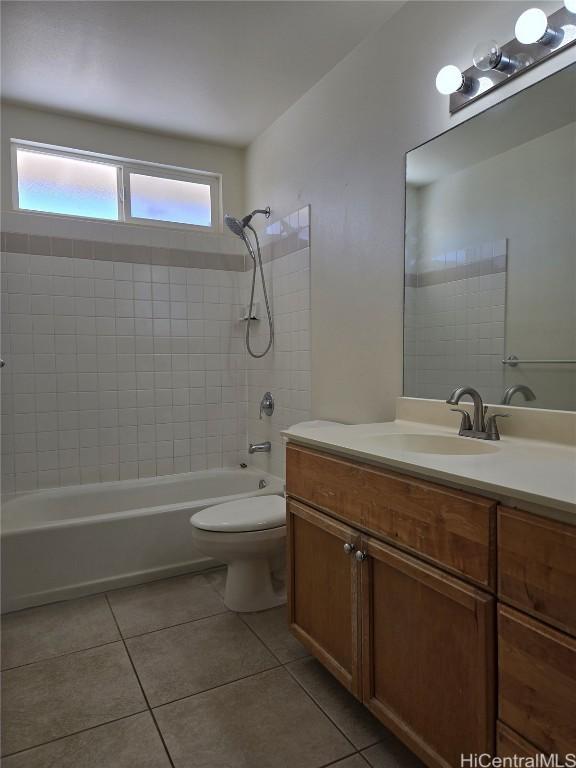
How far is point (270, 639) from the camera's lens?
1906 mm

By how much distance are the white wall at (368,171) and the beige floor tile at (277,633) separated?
36.2 inches

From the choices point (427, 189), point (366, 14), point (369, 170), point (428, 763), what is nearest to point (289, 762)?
point (428, 763)

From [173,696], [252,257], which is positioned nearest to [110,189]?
[252,257]

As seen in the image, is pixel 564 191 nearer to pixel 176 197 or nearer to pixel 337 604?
pixel 337 604

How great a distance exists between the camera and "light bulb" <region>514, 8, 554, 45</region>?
1.33 meters

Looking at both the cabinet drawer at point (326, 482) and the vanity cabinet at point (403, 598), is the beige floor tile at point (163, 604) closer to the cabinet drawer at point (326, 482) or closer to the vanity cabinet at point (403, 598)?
the vanity cabinet at point (403, 598)

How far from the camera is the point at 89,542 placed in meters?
2.32

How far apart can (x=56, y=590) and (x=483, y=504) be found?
2056 mm

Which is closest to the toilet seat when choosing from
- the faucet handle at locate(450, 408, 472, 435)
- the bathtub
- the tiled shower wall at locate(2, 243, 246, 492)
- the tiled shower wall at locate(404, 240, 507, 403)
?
the bathtub

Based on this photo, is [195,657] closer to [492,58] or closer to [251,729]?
[251,729]

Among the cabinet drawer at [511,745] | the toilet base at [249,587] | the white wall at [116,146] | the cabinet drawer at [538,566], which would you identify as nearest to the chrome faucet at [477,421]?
the cabinet drawer at [538,566]

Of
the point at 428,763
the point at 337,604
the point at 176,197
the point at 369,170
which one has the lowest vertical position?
the point at 428,763

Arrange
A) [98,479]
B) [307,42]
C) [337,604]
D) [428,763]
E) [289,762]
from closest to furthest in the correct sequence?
[428,763] → [289,762] → [337,604] → [307,42] → [98,479]

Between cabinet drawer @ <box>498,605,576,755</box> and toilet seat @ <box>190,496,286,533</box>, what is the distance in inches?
47.2
